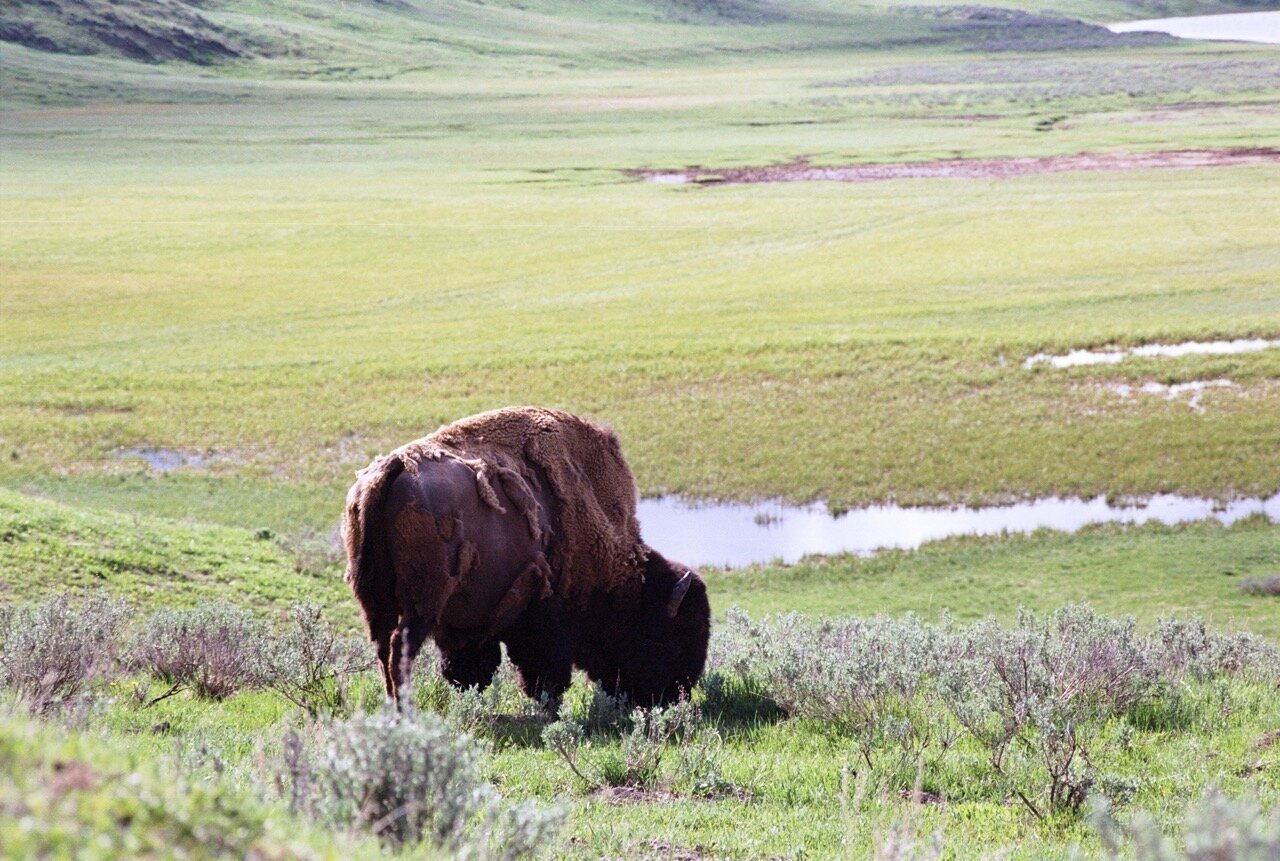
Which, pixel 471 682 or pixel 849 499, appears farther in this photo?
pixel 849 499

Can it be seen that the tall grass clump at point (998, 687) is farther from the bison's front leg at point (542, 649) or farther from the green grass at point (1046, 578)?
the green grass at point (1046, 578)

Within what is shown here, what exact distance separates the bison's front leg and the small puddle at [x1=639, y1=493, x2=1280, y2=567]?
458 inches

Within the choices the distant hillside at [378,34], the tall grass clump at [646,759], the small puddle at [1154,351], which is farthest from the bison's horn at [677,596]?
the distant hillside at [378,34]

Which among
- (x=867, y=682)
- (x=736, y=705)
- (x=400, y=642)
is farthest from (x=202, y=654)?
(x=867, y=682)

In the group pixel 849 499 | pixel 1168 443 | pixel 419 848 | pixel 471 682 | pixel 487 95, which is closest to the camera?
pixel 419 848

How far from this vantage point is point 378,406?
28.4 m

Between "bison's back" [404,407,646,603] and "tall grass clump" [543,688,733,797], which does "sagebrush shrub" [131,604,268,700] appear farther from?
"tall grass clump" [543,688,733,797]

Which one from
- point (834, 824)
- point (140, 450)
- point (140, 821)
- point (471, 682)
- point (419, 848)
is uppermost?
point (140, 821)

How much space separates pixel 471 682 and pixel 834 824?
12.3ft

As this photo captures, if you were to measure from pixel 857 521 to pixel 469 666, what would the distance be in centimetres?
1466

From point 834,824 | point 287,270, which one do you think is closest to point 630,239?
point 287,270

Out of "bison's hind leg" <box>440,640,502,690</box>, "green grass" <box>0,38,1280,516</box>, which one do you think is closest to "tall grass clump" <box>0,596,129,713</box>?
"bison's hind leg" <box>440,640,502,690</box>

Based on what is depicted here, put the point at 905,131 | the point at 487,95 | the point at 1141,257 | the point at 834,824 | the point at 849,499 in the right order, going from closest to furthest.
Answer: the point at 834,824, the point at 849,499, the point at 1141,257, the point at 905,131, the point at 487,95

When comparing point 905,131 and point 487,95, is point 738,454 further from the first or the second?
point 487,95
